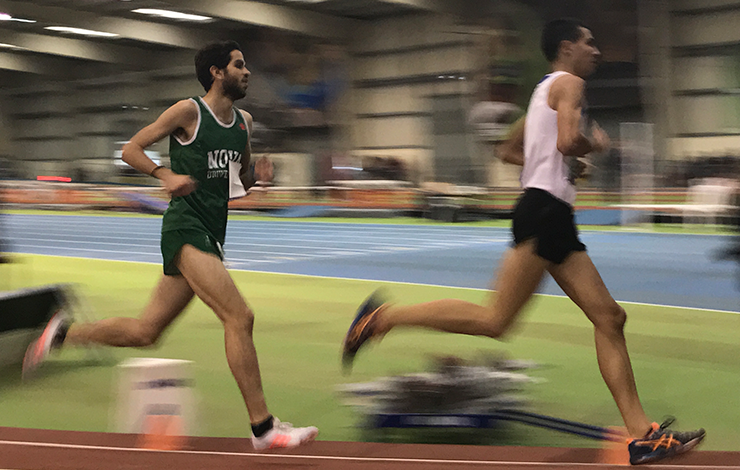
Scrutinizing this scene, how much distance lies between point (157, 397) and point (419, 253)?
31.5 ft

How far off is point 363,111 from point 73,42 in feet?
46.3

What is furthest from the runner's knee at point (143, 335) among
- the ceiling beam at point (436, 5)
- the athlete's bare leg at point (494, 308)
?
the ceiling beam at point (436, 5)

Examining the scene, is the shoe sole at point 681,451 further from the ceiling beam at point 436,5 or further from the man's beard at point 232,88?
the ceiling beam at point 436,5

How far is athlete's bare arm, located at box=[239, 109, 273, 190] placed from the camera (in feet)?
13.3

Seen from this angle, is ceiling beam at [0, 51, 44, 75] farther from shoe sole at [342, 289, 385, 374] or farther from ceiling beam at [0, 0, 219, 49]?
shoe sole at [342, 289, 385, 374]

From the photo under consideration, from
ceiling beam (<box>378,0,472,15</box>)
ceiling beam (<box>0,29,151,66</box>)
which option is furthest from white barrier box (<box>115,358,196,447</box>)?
ceiling beam (<box>0,29,151,66</box>)

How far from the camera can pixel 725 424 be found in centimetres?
415

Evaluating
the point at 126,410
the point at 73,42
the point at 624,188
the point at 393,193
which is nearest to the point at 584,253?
the point at 126,410

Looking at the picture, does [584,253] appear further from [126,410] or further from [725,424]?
[126,410]

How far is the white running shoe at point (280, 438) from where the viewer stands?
356 centimetres

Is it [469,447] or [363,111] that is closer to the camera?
[469,447]

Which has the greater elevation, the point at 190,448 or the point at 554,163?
the point at 554,163

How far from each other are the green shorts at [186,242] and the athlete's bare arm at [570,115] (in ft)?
5.01

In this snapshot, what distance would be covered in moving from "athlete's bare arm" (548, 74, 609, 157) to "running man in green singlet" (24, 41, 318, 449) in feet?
4.53
